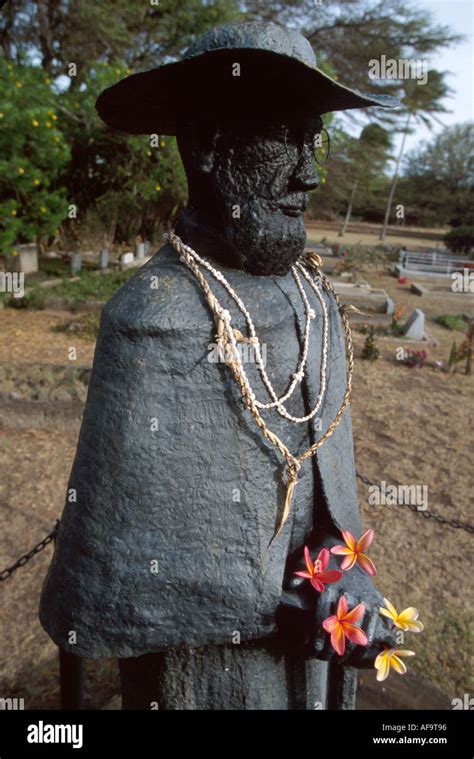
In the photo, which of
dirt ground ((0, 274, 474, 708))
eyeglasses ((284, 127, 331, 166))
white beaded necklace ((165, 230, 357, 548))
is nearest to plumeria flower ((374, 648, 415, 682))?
white beaded necklace ((165, 230, 357, 548))

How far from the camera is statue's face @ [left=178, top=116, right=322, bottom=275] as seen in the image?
1.60m

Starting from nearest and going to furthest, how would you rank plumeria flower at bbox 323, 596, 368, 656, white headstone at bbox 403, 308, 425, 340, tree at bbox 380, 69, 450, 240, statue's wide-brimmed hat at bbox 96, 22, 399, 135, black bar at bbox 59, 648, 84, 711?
statue's wide-brimmed hat at bbox 96, 22, 399, 135, plumeria flower at bbox 323, 596, 368, 656, black bar at bbox 59, 648, 84, 711, white headstone at bbox 403, 308, 425, 340, tree at bbox 380, 69, 450, 240

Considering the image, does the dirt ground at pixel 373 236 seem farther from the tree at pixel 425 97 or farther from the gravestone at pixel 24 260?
the gravestone at pixel 24 260

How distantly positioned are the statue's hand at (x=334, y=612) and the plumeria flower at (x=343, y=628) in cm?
2

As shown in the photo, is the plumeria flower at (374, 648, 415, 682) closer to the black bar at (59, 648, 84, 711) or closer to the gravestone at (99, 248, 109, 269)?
the black bar at (59, 648, 84, 711)

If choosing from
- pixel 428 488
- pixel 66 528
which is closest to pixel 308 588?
pixel 66 528

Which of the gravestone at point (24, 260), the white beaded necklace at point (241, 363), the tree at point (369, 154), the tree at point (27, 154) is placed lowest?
the white beaded necklace at point (241, 363)

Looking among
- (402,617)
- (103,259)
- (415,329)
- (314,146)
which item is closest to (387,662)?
(402,617)

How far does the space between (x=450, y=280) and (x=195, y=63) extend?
1834 cm

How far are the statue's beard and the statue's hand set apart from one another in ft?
2.96

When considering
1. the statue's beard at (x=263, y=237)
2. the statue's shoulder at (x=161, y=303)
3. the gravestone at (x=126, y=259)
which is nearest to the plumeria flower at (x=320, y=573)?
the statue's shoulder at (x=161, y=303)

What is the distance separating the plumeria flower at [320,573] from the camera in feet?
5.49

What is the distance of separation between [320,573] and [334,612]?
11cm
